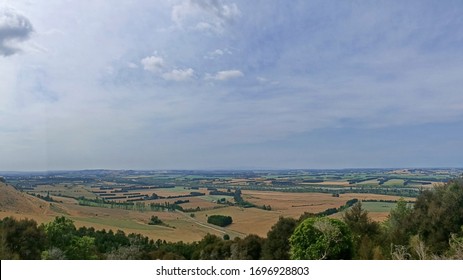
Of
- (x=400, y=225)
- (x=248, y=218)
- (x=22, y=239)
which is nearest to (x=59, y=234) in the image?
(x=22, y=239)

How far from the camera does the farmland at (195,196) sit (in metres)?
19.7

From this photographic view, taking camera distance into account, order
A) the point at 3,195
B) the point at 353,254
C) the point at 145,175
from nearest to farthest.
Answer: the point at 353,254
the point at 3,195
the point at 145,175

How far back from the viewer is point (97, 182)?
78.6 feet

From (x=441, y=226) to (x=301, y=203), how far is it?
28.9 feet

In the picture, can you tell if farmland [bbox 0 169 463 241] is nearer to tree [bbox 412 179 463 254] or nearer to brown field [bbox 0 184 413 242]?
brown field [bbox 0 184 413 242]

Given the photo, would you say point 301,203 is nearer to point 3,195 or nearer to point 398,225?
point 398,225

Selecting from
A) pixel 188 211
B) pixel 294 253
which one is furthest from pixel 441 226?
pixel 188 211

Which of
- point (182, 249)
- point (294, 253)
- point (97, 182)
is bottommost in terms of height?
point (182, 249)

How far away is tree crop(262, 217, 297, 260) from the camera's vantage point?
1551 centimetres

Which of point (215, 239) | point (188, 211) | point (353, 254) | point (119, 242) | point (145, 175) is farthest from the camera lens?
point (145, 175)

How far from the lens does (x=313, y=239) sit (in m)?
12.0

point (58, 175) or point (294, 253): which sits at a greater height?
point (58, 175)

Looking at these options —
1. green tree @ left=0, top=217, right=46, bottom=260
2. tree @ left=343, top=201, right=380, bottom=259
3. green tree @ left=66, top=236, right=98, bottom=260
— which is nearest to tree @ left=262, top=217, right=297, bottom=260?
tree @ left=343, top=201, right=380, bottom=259

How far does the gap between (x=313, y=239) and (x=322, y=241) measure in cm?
34
